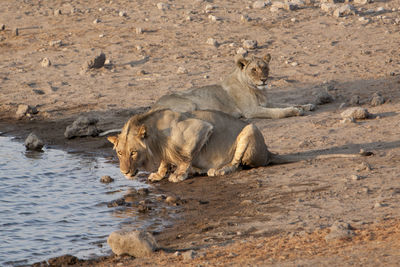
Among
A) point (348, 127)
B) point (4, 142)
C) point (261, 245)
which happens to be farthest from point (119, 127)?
point (261, 245)

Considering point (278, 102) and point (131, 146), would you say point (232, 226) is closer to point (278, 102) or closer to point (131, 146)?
point (131, 146)

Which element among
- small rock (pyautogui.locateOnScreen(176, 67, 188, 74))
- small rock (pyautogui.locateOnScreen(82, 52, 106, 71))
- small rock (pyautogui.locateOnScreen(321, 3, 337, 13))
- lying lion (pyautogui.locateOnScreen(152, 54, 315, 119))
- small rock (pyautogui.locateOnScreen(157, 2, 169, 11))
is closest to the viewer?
lying lion (pyautogui.locateOnScreen(152, 54, 315, 119))

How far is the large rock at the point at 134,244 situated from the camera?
6.36 meters

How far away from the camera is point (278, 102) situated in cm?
1274

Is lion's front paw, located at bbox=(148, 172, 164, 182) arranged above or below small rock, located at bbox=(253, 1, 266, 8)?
below

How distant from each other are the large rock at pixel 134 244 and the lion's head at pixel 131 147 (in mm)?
2154

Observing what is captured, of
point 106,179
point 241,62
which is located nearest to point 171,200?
point 106,179

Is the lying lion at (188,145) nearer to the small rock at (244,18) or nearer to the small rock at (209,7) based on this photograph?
the small rock at (244,18)

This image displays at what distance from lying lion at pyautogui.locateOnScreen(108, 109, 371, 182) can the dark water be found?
560 mm

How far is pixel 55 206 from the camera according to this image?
8.66 m

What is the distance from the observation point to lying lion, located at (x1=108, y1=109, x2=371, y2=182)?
8.66 meters

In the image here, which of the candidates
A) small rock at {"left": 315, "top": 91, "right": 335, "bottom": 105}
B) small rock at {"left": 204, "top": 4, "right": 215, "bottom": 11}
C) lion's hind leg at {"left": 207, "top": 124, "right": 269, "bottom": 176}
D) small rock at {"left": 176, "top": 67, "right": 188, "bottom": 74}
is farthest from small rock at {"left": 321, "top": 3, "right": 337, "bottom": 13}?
lion's hind leg at {"left": 207, "top": 124, "right": 269, "bottom": 176}

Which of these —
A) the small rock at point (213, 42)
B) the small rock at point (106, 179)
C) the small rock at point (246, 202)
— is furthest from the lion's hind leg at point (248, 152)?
the small rock at point (213, 42)

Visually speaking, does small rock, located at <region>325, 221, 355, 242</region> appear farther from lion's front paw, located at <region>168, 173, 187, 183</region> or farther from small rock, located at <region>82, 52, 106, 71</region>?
small rock, located at <region>82, 52, 106, 71</region>
